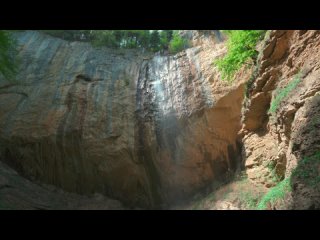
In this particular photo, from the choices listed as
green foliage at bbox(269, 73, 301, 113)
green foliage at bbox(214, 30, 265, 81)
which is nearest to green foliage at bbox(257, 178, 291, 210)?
green foliage at bbox(269, 73, 301, 113)

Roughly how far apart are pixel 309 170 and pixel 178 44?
1068 cm

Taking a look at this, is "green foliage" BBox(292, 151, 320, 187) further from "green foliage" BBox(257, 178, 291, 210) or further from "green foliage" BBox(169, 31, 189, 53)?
"green foliage" BBox(169, 31, 189, 53)

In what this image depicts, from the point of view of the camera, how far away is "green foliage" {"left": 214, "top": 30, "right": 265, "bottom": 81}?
11789 millimetres

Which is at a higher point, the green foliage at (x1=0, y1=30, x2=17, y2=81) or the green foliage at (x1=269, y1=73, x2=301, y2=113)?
the green foliage at (x1=0, y1=30, x2=17, y2=81)

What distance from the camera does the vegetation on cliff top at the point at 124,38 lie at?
16.4 m

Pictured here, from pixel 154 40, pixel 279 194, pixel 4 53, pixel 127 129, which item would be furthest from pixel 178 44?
pixel 279 194

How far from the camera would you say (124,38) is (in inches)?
663

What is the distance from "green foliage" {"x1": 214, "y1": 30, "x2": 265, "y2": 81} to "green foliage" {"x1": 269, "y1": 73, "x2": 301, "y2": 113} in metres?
2.50

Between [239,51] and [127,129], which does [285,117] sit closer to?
[239,51]

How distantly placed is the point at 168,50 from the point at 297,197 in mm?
11381

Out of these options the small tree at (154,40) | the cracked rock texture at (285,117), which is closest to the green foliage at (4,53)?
the small tree at (154,40)

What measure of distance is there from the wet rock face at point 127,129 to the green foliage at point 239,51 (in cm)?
64

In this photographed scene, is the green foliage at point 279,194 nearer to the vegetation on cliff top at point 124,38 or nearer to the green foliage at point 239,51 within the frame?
the green foliage at point 239,51
